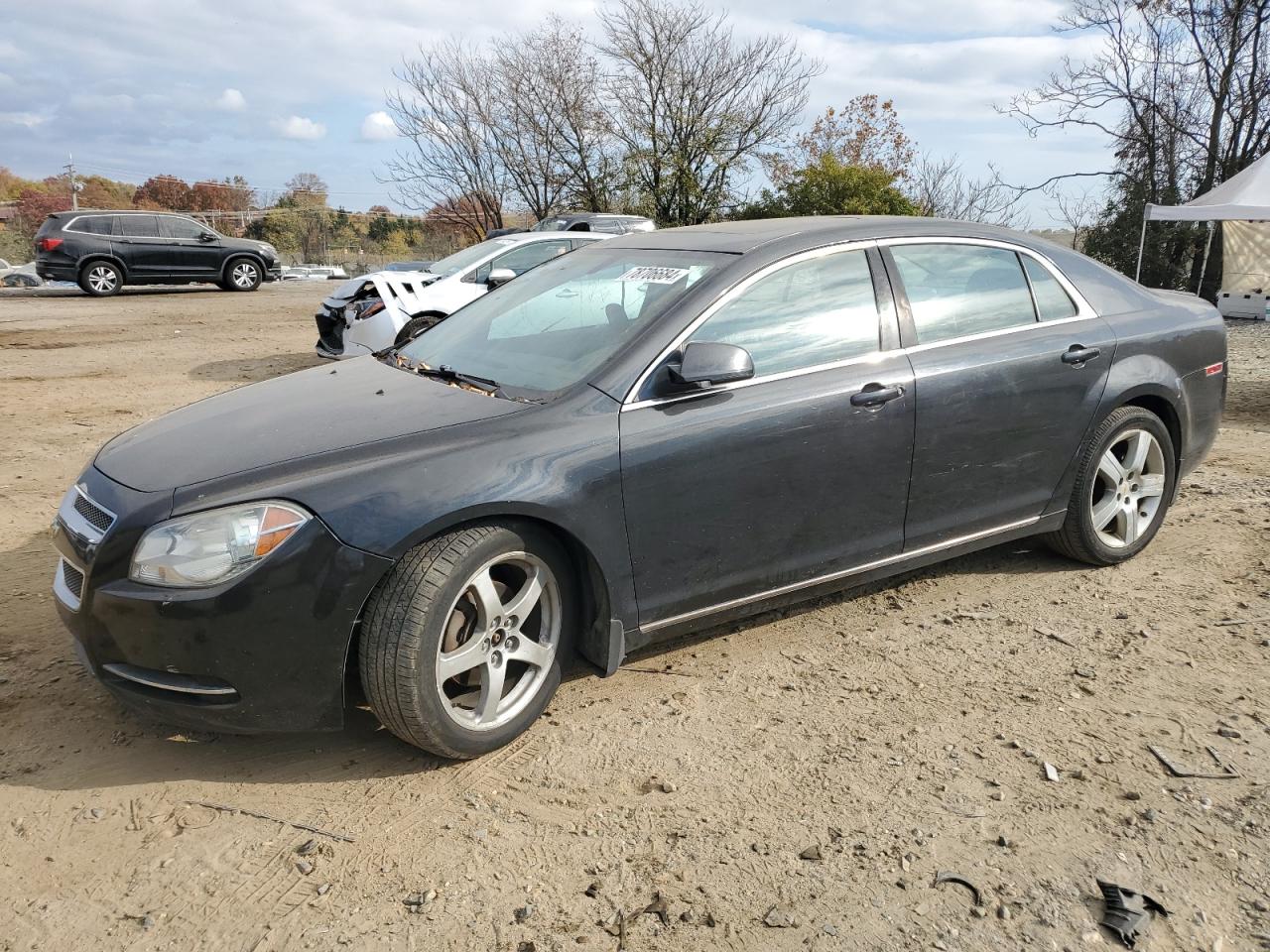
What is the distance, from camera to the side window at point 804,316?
342 centimetres

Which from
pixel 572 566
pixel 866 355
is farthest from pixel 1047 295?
pixel 572 566

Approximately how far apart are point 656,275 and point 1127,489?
8.16 ft

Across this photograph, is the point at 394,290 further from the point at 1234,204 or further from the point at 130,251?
the point at 1234,204

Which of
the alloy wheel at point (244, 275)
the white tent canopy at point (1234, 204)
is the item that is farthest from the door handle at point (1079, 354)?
→ the alloy wheel at point (244, 275)

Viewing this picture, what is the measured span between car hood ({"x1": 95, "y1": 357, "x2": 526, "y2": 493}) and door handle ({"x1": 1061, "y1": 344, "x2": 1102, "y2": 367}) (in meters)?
2.41

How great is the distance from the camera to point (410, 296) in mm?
9977

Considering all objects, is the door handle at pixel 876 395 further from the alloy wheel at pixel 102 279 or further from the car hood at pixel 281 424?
the alloy wheel at pixel 102 279

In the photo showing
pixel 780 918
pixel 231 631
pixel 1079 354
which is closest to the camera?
pixel 780 918

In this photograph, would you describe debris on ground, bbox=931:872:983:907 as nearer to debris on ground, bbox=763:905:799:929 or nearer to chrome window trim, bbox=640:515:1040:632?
debris on ground, bbox=763:905:799:929

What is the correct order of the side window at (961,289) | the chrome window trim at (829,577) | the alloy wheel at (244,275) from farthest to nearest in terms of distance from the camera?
the alloy wheel at (244,275) < the side window at (961,289) < the chrome window trim at (829,577)

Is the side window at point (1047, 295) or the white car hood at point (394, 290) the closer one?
the side window at point (1047, 295)

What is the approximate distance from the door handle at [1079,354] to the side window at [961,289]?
20 cm

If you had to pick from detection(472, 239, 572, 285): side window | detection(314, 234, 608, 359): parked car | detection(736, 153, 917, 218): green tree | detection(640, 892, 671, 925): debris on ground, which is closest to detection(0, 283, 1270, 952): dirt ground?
detection(640, 892, 671, 925): debris on ground

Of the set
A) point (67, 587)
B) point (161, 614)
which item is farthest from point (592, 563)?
point (67, 587)
